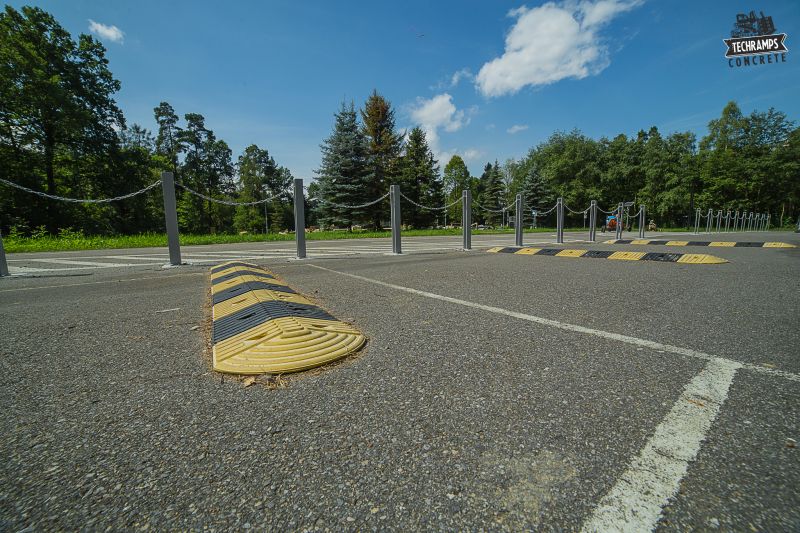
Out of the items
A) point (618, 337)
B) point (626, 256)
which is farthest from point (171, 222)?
point (626, 256)

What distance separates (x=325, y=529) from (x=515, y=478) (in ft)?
2.01

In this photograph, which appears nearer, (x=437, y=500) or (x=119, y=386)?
(x=437, y=500)

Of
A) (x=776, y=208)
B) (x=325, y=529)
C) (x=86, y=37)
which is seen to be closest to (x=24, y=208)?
(x=86, y=37)

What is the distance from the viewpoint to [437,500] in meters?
1.00

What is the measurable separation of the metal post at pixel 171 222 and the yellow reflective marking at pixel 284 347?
5868 millimetres

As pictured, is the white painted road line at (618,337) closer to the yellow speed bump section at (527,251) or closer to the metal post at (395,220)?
the metal post at (395,220)

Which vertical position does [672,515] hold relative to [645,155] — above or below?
below

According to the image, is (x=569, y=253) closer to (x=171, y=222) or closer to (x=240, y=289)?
(x=240, y=289)

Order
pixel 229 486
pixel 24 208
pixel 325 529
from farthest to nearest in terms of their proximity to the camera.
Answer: pixel 24 208, pixel 229 486, pixel 325 529

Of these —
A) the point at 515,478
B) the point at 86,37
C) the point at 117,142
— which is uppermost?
the point at 86,37

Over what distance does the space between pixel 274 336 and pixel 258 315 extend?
59 cm

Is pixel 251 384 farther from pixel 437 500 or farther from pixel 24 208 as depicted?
pixel 24 208

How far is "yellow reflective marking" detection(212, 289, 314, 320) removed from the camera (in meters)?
3.10

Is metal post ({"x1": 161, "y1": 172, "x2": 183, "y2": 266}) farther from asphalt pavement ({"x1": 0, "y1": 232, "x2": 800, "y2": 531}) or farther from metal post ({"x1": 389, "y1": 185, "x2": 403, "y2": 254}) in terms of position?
metal post ({"x1": 389, "y1": 185, "x2": 403, "y2": 254})
